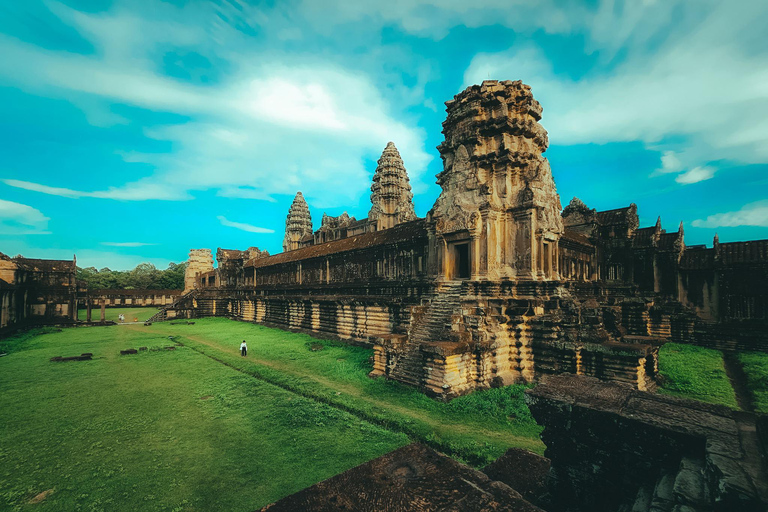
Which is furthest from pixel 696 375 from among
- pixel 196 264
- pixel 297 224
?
pixel 196 264

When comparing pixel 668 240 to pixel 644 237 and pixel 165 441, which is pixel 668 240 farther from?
pixel 165 441

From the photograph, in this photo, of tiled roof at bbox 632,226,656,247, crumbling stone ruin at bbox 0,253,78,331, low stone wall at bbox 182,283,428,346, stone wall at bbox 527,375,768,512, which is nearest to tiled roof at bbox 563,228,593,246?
tiled roof at bbox 632,226,656,247

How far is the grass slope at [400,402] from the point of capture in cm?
681

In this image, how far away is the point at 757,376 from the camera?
11.1 metres

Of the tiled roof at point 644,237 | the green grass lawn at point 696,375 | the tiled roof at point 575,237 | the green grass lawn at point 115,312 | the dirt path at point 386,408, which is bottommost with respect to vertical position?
the green grass lawn at point 115,312

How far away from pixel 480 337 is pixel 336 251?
41.5 feet

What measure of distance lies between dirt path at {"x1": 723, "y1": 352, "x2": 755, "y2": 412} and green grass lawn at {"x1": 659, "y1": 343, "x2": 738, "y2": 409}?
156 millimetres

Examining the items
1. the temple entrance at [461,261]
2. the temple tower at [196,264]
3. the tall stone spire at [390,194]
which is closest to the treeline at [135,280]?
the temple tower at [196,264]

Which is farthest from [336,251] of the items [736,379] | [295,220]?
[295,220]

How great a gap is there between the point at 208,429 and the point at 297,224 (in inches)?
2022

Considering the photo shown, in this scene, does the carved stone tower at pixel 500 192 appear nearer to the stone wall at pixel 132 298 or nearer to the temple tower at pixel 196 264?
the stone wall at pixel 132 298

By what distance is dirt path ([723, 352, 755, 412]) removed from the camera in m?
9.09

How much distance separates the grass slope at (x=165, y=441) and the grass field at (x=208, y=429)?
0.03m

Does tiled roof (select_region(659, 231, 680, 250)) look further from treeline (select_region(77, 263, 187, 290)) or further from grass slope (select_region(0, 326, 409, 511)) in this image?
treeline (select_region(77, 263, 187, 290))
